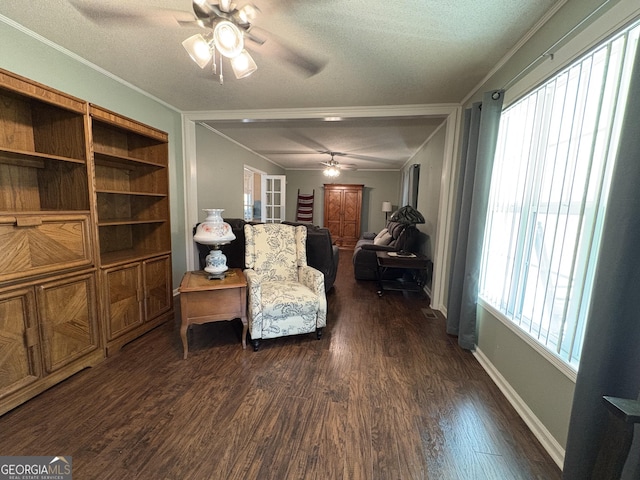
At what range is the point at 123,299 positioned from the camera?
2131mm

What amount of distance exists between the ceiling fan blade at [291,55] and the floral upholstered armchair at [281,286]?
4.73 ft

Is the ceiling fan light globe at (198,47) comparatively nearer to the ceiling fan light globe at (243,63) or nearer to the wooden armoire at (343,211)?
the ceiling fan light globe at (243,63)

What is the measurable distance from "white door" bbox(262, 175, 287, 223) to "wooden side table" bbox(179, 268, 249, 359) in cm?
413

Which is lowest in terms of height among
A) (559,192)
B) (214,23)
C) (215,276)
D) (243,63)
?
(215,276)

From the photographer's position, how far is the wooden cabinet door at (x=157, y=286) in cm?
235

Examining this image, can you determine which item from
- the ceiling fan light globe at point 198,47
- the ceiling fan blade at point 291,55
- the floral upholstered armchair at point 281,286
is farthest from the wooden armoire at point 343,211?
the ceiling fan light globe at point 198,47

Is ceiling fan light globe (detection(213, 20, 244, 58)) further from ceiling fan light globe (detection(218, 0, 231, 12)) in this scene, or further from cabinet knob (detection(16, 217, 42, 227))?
cabinet knob (detection(16, 217, 42, 227))

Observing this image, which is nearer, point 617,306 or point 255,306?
point 617,306

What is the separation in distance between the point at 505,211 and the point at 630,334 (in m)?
1.20

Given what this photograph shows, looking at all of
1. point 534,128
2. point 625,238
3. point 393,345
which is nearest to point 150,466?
point 393,345

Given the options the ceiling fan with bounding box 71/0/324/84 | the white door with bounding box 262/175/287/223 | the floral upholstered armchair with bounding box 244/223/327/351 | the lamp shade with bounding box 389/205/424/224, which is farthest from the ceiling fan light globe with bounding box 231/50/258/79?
the white door with bounding box 262/175/287/223

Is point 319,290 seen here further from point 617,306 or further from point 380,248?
point 380,248

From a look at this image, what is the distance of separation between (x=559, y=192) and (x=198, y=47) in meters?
2.19

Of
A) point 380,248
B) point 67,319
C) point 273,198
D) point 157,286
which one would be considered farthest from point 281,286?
point 273,198
